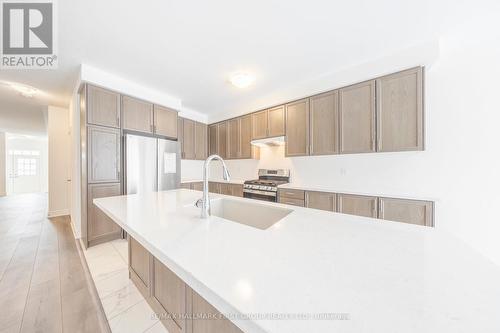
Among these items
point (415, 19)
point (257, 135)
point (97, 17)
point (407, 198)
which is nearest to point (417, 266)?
point (407, 198)

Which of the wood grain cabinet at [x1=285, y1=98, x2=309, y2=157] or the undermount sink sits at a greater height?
the wood grain cabinet at [x1=285, y1=98, x2=309, y2=157]

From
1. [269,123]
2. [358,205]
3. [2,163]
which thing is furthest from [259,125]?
[2,163]

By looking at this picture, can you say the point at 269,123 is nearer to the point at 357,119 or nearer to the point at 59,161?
the point at 357,119

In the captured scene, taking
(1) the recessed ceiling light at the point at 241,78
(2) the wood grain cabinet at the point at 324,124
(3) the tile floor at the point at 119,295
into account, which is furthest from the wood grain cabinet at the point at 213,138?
(3) the tile floor at the point at 119,295

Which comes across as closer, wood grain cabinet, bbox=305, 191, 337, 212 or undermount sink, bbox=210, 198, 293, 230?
undermount sink, bbox=210, 198, 293, 230

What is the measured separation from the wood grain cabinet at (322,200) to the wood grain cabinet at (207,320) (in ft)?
7.03

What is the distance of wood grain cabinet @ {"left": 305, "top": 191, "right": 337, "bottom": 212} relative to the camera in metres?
2.56

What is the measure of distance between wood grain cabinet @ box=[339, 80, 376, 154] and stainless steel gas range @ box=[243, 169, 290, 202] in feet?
3.82

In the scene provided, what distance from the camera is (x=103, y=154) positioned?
2.67 m

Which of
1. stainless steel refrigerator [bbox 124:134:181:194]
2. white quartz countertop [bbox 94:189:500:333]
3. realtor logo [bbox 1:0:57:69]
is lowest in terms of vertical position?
white quartz countertop [bbox 94:189:500:333]

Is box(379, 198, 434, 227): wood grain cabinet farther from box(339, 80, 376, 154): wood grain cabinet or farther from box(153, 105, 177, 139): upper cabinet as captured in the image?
box(153, 105, 177, 139): upper cabinet

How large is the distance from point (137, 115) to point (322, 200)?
3.14 meters

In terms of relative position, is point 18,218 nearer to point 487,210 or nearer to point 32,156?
point 32,156

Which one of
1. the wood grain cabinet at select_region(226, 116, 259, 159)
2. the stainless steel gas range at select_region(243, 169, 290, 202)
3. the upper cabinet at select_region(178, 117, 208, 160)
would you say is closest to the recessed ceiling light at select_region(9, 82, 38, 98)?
the upper cabinet at select_region(178, 117, 208, 160)
